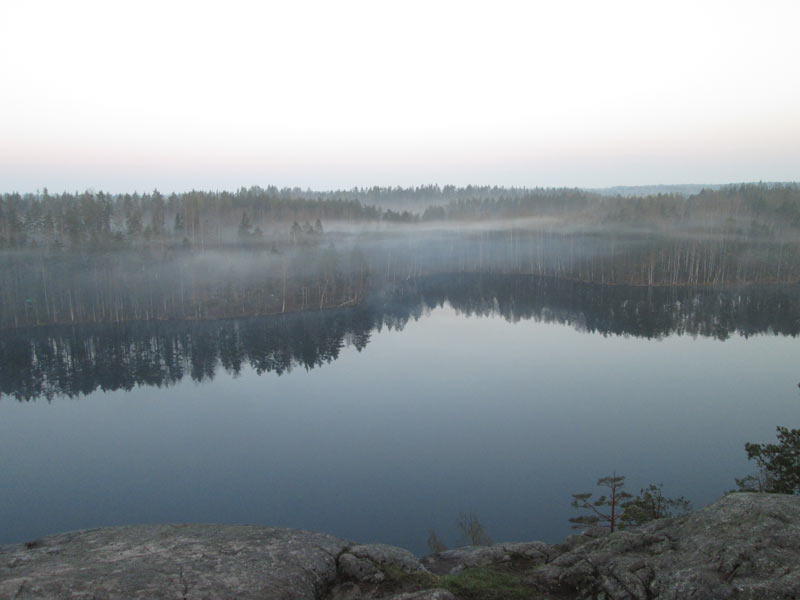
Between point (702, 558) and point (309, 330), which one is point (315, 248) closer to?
point (309, 330)

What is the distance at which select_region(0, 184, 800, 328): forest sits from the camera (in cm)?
6731

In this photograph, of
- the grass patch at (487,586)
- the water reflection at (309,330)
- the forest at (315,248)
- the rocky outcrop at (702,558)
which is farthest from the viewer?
the forest at (315,248)

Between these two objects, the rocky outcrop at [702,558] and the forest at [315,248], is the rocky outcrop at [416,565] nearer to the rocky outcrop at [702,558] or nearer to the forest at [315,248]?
the rocky outcrop at [702,558]

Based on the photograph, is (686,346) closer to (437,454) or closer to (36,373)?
(437,454)

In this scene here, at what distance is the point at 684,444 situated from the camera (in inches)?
1144

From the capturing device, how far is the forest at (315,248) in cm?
6731

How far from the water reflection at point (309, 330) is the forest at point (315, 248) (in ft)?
17.6

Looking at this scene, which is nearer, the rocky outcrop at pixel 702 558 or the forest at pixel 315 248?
the rocky outcrop at pixel 702 558

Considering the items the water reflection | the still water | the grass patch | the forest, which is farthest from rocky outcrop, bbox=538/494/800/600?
the forest

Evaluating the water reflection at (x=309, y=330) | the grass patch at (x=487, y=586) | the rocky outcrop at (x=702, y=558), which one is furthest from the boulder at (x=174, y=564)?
the water reflection at (x=309, y=330)

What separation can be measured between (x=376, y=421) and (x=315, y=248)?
174 feet

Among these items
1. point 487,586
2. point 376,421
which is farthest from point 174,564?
point 376,421

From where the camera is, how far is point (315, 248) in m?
82.6

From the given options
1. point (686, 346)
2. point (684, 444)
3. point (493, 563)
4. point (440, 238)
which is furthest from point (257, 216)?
point (493, 563)
